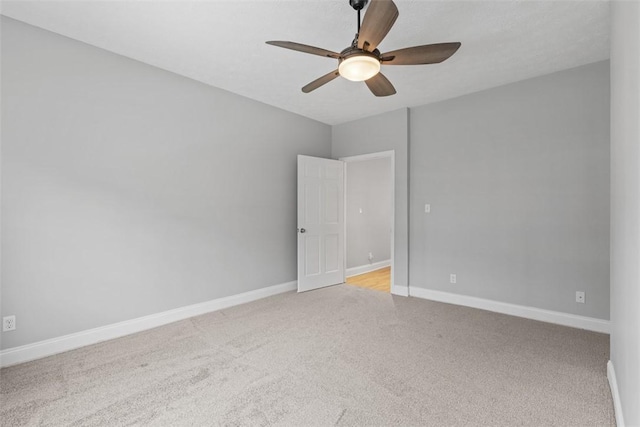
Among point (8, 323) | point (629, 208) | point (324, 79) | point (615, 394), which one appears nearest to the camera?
point (629, 208)

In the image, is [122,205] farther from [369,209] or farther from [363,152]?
[369,209]

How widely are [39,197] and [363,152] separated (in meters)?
3.85

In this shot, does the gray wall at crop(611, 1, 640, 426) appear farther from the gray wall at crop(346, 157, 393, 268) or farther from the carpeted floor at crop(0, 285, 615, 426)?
the gray wall at crop(346, 157, 393, 268)

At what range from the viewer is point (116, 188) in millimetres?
2898

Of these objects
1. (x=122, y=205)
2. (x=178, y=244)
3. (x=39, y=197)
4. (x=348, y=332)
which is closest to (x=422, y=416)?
(x=348, y=332)

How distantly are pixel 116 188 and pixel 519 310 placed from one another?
14.5 ft

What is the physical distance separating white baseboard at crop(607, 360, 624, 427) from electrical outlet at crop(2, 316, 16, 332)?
399 centimetres

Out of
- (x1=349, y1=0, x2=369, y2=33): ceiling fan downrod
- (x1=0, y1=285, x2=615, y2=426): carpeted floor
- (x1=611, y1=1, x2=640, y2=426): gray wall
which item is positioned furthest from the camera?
(x1=349, y1=0, x2=369, y2=33): ceiling fan downrod

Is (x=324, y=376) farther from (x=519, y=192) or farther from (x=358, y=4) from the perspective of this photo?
(x=519, y=192)

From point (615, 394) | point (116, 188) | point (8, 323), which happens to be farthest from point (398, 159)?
point (8, 323)

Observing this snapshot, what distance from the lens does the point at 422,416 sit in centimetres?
177

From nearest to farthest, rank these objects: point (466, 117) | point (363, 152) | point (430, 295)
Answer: point (466, 117)
point (430, 295)
point (363, 152)

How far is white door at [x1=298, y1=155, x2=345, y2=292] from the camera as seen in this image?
4.51 meters

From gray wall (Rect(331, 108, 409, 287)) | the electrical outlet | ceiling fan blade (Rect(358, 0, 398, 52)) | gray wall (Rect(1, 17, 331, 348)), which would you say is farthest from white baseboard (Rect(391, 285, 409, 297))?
the electrical outlet
